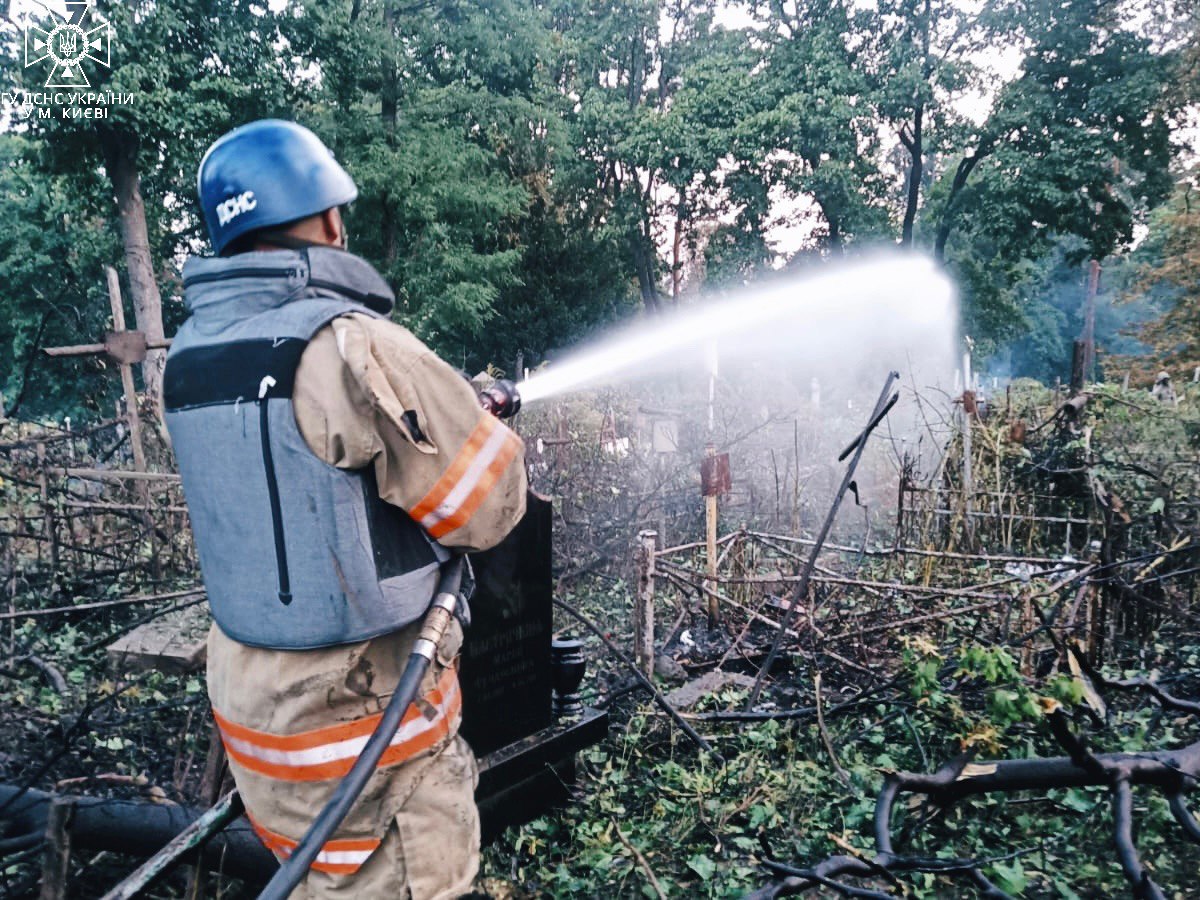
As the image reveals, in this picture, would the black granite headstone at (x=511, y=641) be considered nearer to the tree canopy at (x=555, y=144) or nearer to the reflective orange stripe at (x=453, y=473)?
the reflective orange stripe at (x=453, y=473)

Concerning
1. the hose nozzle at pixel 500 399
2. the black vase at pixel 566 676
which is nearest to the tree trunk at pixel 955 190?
the black vase at pixel 566 676

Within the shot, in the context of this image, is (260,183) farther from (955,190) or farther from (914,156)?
(955,190)

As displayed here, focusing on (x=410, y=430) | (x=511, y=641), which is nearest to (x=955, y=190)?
(x=511, y=641)

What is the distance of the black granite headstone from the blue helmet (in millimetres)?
1886

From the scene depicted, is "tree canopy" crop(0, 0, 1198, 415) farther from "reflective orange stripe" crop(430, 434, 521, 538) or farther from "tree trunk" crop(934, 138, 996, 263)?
"reflective orange stripe" crop(430, 434, 521, 538)

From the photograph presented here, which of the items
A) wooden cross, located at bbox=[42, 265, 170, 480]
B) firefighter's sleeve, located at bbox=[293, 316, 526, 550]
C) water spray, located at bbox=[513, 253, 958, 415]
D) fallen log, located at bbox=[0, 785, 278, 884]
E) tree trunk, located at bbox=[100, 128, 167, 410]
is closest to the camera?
firefighter's sleeve, located at bbox=[293, 316, 526, 550]

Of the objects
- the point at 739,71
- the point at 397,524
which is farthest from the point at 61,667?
the point at 739,71

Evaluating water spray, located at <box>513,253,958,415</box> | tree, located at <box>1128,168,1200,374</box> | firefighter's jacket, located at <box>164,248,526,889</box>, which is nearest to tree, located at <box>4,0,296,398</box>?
water spray, located at <box>513,253,958,415</box>

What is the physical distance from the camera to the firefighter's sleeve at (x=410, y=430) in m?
2.06

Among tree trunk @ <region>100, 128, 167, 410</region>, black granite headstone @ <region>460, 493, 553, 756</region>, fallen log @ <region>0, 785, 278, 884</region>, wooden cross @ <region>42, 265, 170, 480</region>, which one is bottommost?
fallen log @ <region>0, 785, 278, 884</region>

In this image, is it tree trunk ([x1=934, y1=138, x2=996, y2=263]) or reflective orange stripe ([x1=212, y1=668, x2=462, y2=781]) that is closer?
reflective orange stripe ([x1=212, y1=668, x2=462, y2=781])

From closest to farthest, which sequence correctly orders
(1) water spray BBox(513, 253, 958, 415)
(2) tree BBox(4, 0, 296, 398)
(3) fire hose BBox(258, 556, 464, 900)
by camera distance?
(3) fire hose BBox(258, 556, 464, 900) → (2) tree BBox(4, 0, 296, 398) → (1) water spray BBox(513, 253, 958, 415)

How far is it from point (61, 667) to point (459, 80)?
72.5ft

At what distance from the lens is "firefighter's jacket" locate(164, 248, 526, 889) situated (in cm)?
209
